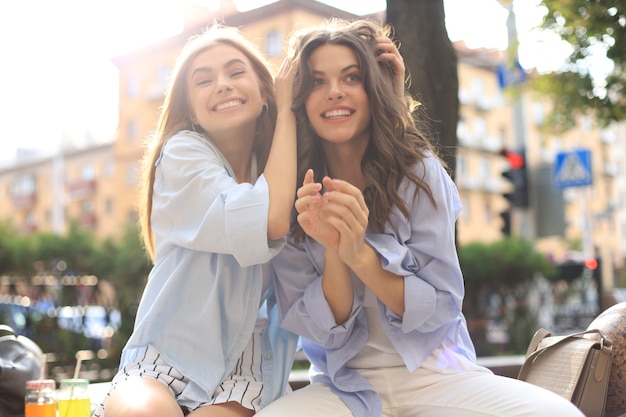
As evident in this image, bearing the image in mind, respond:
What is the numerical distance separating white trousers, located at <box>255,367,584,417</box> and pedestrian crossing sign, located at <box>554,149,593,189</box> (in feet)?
29.6

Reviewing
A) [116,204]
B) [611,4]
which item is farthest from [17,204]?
[611,4]

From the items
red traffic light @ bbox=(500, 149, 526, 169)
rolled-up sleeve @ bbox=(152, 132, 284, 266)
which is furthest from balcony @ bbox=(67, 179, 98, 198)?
rolled-up sleeve @ bbox=(152, 132, 284, 266)

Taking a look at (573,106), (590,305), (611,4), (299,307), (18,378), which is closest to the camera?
(299,307)

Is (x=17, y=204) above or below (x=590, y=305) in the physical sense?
above

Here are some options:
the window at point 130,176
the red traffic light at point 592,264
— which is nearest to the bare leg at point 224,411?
the red traffic light at point 592,264

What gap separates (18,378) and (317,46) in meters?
2.12

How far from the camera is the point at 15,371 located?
3.54 m

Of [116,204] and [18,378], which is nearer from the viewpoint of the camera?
[18,378]

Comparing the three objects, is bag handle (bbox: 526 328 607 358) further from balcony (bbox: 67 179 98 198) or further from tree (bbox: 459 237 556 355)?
balcony (bbox: 67 179 98 198)

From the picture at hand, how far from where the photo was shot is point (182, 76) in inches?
123

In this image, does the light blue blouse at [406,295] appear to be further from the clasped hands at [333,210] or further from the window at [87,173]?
the window at [87,173]

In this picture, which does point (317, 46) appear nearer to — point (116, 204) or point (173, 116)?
point (173, 116)

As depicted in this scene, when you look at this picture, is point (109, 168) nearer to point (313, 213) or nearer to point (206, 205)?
point (206, 205)

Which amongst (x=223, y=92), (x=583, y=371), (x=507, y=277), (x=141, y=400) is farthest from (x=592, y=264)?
(x=141, y=400)
